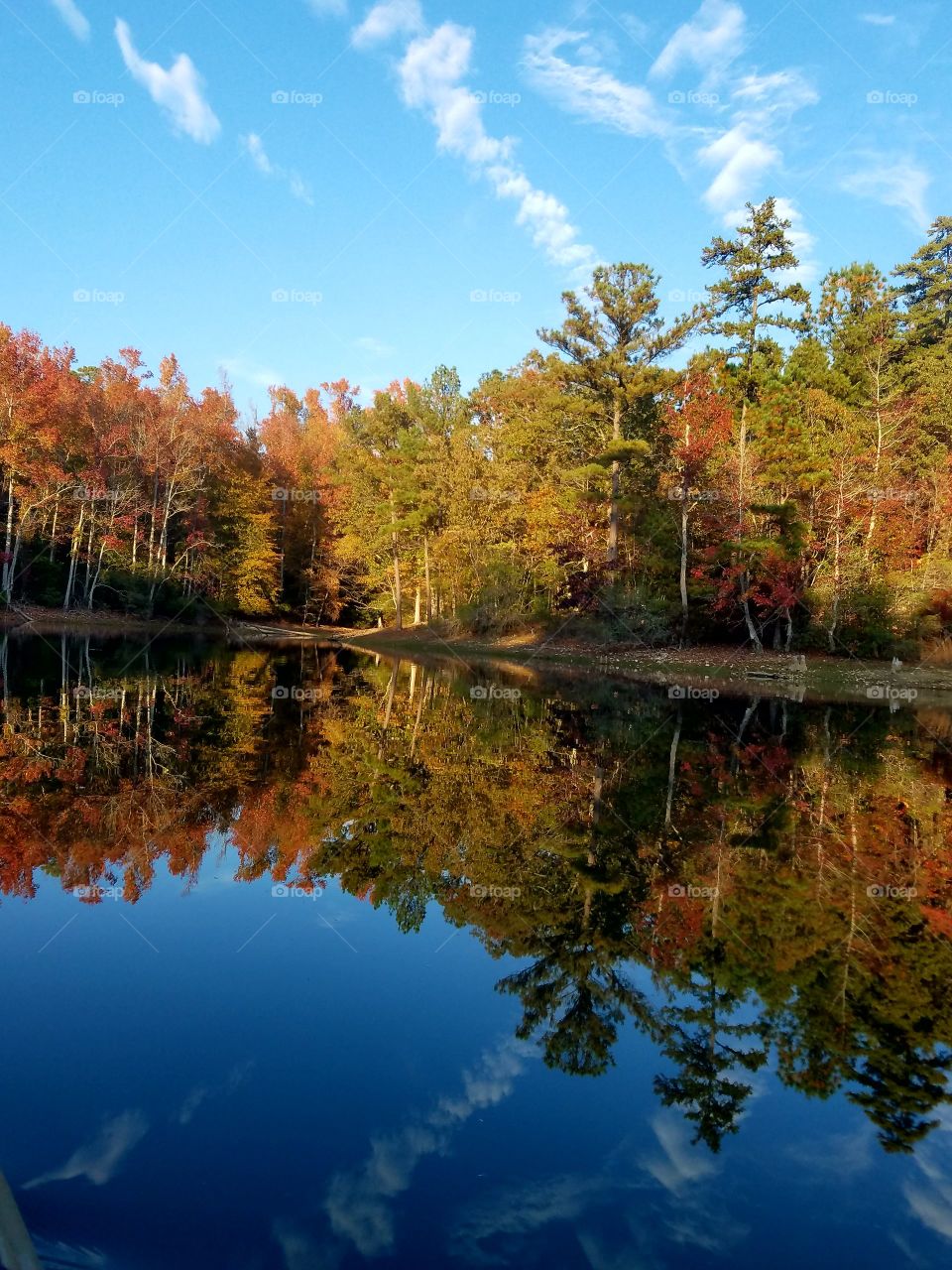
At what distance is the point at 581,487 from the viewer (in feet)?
130

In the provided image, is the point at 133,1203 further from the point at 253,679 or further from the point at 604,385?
the point at 604,385

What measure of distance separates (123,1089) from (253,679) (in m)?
21.6

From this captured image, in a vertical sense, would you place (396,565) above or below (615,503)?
below

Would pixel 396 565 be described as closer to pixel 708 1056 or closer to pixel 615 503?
pixel 615 503

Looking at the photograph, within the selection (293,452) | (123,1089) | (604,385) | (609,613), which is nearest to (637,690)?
(609,613)

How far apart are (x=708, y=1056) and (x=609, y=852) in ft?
11.7

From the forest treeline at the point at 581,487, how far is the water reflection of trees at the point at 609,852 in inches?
715

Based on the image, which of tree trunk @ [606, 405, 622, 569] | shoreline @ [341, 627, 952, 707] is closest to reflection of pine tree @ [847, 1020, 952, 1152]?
shoreline @ [341, 627, 952, 707]

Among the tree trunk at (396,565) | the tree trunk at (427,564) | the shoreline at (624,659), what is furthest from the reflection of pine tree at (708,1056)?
the tree trunk at (396,565)

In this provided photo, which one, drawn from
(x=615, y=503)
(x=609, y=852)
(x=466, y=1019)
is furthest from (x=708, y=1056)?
(x=615, y=503)

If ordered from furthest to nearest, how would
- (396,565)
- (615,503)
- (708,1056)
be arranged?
(396,565)
(615,503)
(708,1056)

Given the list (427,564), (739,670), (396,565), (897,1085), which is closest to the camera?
(897,1085)

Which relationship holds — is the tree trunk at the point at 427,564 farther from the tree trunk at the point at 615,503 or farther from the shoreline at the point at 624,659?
the tree trunk at the point at 615,503

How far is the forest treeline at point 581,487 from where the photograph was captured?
34.0 meters
